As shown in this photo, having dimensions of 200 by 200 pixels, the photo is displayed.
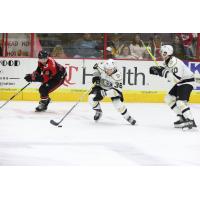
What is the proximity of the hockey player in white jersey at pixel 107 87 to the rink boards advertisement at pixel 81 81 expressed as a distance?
0.16m

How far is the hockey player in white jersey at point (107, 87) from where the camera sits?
14.1ft

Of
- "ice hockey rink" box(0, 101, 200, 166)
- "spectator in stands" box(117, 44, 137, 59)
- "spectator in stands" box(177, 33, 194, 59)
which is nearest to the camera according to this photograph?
"ice hockey rink" box(0, 101, 200, 166)

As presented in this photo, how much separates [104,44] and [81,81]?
1.96 ft

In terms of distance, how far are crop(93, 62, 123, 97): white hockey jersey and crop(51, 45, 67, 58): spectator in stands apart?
0.24 meters

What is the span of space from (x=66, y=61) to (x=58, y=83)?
8.0 inches

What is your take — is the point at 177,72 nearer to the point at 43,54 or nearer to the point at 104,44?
the point at 104,44

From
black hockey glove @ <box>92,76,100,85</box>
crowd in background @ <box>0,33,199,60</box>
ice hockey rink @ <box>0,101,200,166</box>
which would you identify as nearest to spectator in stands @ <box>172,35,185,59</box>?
crowd in background @ <box>0,33,199,60</box>

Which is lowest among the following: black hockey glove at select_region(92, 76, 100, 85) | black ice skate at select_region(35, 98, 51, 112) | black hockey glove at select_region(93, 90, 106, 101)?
black ice skate at select_region(35, 98, 51, 112)

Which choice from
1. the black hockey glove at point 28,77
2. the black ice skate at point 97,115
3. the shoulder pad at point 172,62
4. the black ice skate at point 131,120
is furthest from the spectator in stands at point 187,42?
the black hockey glove at point 28,77

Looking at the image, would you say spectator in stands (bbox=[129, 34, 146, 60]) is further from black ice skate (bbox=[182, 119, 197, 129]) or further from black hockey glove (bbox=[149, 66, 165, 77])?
black ice skate (bbox=[182, 119, 197, 129])

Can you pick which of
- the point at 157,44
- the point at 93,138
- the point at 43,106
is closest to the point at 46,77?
the point at 43,106

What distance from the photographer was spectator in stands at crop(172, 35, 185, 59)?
3990 mm

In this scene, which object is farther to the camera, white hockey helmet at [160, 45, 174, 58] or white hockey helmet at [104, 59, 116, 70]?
white hockey helmet at [104, 59, 116, 70]

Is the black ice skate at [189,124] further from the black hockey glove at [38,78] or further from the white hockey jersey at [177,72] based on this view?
the black hockey glove at [38,78]
